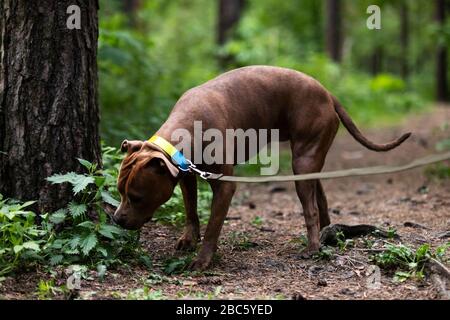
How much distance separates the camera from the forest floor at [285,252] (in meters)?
4.00

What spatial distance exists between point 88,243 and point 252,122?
1.70m

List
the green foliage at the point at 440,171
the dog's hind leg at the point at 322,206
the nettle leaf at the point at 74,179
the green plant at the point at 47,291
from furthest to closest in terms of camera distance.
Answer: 1. the green foliage at the point at 440,171
2. the dog's hind leg at the point at 322,206
3. the nettle leaf at the point at 74,179
4. the green plant at the point at 47,291

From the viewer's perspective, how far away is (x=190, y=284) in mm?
4195

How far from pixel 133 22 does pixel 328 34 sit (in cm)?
737

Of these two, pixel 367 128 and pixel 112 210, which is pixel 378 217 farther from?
pixel 367 128

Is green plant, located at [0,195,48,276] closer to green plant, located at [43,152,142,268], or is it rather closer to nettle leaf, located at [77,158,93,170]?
green plant, located at [43,152,142,268]

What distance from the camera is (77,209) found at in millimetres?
4414

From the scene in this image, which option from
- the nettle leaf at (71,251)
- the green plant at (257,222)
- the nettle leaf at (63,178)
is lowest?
the green plant at (257,222)

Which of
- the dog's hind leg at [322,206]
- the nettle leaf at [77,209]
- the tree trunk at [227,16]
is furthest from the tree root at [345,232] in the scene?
the tree trunk at [227,16]

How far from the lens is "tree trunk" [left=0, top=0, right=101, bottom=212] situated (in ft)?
15.2

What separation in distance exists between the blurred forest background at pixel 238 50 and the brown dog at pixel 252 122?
2617 mm

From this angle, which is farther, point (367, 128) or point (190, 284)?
point (367, 128)
